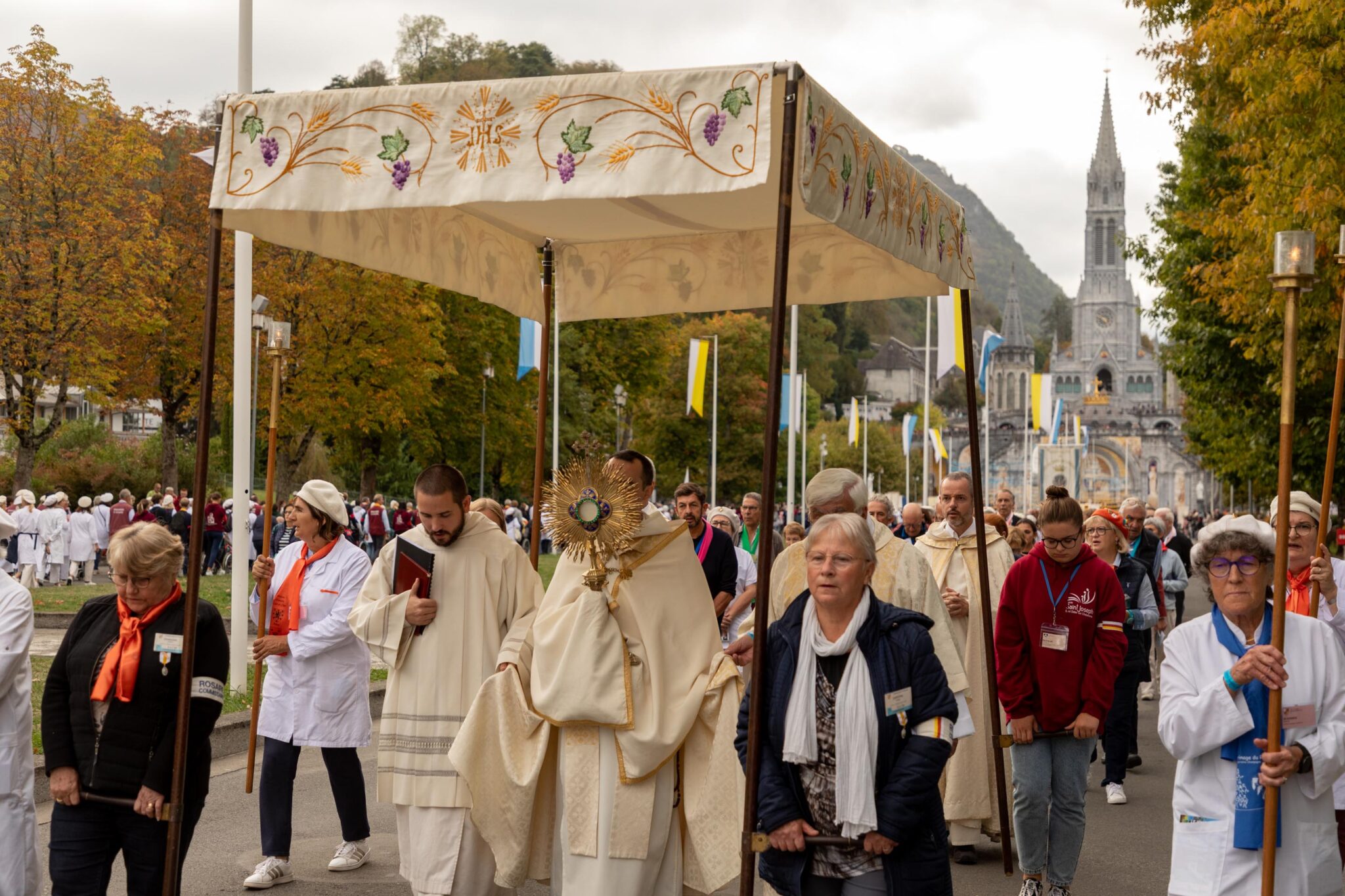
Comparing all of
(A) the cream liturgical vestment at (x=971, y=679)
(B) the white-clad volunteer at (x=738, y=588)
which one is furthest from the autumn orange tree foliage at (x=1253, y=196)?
(A) the cream liturgical vestment at (x=971, y=679)

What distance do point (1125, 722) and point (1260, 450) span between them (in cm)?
1793

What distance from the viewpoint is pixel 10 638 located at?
202 inches

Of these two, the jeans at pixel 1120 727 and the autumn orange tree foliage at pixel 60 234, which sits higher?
the autumn orange tree foliage at pixel 60 234

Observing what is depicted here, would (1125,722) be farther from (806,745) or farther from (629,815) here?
(806,745)

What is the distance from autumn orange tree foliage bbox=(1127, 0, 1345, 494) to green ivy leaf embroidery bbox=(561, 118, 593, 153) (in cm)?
1127

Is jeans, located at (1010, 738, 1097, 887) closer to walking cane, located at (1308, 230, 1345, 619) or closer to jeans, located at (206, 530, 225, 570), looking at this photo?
walking cane, located at (1308, 230, 1345, 619)

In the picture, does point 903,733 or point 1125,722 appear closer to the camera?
point 903,733

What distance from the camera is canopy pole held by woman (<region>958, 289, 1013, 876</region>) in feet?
25.1

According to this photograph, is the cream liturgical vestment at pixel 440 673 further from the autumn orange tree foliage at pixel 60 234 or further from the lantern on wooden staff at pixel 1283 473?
the autumn orange tree foliage at pixel 60 234

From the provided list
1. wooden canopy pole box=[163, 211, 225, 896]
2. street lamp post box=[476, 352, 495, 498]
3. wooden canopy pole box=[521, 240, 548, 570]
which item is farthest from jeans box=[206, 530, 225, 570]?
wooden canopy pole box=[163, 211, 225, 896]

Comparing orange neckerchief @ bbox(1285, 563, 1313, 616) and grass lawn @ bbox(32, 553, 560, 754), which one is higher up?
orange neckerchief @ bbox(1285, 563, 1313, 616)

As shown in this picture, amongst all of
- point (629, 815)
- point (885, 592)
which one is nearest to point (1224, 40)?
point (885, 592)

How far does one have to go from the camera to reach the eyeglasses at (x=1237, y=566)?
485 centimetres

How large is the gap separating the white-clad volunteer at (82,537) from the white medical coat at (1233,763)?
27.1m
